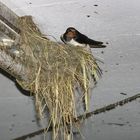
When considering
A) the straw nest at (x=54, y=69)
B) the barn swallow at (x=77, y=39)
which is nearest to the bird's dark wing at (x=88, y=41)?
the barn swallow at (x=77, y=39)

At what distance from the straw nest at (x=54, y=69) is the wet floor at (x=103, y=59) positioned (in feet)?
0.48

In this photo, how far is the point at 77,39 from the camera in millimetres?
2383

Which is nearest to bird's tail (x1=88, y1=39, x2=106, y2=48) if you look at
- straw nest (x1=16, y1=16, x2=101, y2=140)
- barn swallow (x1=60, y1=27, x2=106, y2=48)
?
barn swallow (x1=60, y1=27, x2=106, y2=48)

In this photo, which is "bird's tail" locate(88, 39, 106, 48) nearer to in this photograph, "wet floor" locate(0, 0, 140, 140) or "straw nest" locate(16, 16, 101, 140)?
"wet floor" locate(0, 0, 140, 140)

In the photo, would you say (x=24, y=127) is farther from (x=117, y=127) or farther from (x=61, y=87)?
(x=61, y=87)

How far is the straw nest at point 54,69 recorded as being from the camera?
2189mm

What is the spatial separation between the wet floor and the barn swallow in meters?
0.04

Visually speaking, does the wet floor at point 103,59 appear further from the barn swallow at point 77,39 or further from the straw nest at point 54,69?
the straw nest at point 54,69

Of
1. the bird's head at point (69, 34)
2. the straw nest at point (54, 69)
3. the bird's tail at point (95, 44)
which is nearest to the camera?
the straw nest at point (54, 69)

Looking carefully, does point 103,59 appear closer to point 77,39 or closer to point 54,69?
point 77,39

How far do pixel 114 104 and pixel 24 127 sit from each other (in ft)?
2.89

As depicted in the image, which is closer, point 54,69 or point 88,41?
point 54,69

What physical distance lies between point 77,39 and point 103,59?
37cm

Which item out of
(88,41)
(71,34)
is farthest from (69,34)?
(88,41)
